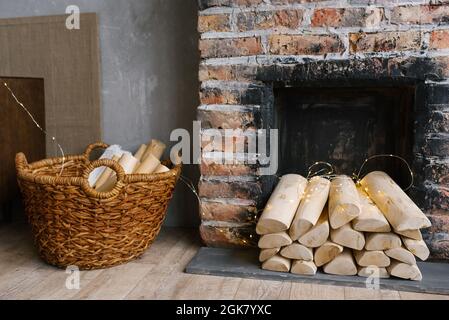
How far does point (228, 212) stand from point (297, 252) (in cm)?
36

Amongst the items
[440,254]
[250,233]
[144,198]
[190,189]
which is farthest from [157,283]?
[440,254]

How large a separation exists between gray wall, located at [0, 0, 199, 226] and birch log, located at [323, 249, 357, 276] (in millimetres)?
786

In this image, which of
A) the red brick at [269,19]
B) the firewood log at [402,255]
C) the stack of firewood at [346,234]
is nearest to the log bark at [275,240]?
the stack of firewood at [346,234]

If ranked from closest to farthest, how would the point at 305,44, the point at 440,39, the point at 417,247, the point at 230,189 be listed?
the point at 417,247 < the point at 440,39 < the point at 305,44 < the point at 230,189

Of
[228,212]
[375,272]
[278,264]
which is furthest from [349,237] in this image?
[228,212]

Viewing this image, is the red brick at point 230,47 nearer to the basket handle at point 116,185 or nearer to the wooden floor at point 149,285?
the basket handle at point 116,185

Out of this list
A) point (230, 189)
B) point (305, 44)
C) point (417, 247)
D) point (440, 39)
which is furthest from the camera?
point (230, 189)

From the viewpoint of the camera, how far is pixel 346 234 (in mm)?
1370

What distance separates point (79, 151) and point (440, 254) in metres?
1.63

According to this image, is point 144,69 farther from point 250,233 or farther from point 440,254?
point 440,254

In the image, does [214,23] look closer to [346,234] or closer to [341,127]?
[341,127]

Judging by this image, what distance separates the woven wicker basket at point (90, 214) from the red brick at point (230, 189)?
0.16 metres

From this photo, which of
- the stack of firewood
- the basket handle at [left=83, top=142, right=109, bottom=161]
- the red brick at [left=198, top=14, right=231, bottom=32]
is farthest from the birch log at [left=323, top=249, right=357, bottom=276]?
the basket handle at [left=83, top=142, right=109, bottom=161]

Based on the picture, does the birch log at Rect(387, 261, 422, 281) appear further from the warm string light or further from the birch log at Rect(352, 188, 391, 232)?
the warm string light
